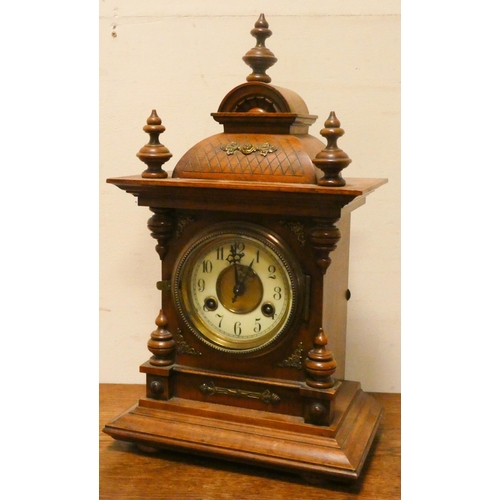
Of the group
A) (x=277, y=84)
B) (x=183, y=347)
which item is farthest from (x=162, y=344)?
(x=277, y=84)

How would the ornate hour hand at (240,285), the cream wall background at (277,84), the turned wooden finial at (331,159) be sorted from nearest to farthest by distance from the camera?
the turned wooden finial at (331,159), the ornate hour hand at (240,285), the cream wall background at (277,84)

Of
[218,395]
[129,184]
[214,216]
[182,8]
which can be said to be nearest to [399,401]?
[218,395]

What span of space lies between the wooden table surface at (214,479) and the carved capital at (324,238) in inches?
15.5

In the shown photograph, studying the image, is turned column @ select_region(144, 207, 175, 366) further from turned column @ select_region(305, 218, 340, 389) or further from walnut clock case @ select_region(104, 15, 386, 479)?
turned column @ select_region(305, 218, 340, 389)

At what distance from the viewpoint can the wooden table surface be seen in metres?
1.23

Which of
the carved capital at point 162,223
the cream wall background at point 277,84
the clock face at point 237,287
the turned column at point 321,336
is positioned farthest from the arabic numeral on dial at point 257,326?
the cream wall background at point 277,84

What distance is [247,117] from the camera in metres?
1.35

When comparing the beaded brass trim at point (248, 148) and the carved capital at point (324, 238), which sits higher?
the beaded brass trim at point (248, 148)

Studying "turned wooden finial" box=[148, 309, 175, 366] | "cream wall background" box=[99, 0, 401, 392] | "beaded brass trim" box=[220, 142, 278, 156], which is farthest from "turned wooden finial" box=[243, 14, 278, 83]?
"turned wooden finial" box=[148, 309, 175, 366]

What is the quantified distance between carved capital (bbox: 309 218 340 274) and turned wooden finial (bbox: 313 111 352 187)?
0.24ft

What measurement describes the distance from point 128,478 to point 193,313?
0.32 metres

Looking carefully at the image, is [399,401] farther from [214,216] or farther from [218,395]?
[214,216]

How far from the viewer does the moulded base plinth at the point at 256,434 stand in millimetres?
1247

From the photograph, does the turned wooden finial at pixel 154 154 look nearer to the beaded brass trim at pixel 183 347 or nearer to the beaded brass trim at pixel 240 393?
the beaded brass trim at pixel 183 347
